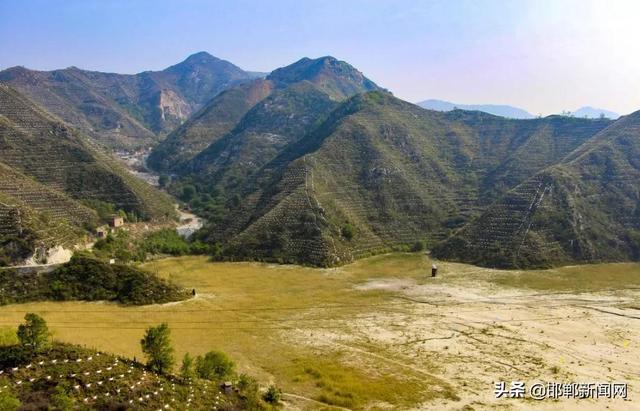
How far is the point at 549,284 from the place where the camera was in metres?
59.9

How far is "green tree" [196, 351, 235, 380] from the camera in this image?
31344mm

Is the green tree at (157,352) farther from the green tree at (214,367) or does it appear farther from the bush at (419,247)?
the bush at (419,247)

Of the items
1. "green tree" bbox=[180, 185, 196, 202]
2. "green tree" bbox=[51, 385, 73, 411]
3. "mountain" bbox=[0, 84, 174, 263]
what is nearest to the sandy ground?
"green tree" bbox=[51, 385, 73, 411]

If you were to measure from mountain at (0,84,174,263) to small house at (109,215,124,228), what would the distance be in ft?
10.2

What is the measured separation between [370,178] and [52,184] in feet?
189

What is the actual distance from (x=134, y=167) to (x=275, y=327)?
125 metres

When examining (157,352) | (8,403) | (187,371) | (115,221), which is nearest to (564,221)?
(187,371)

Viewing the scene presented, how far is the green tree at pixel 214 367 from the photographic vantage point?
3134cm

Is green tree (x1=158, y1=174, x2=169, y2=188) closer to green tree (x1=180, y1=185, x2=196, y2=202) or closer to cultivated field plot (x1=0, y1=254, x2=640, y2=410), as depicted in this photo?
green tree (x1=180, y1=185, x2=196, y2=202)

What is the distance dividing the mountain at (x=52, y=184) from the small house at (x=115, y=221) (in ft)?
10.2

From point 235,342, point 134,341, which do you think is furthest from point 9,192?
point 235,342

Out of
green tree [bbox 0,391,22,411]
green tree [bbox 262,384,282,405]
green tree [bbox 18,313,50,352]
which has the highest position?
green tree [bbox 18,313,50,352]

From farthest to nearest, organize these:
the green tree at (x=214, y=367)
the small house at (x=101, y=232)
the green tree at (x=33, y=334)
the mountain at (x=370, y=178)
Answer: the mountain at (x=370, y=178), the small house at (x=101, y=232), the green tree at (x=214, y=367), the green tree at (x=33, y=334)

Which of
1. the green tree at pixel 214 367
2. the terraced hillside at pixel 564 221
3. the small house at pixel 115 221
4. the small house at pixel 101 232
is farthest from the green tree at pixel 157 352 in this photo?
the small house at pixel 115 221
